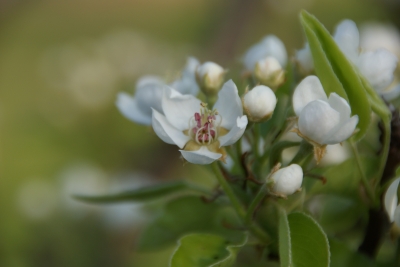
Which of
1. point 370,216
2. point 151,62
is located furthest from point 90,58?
point 370,216

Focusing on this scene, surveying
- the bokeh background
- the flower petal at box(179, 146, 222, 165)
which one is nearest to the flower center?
the flower petal at box(179, 146, 222, 165)

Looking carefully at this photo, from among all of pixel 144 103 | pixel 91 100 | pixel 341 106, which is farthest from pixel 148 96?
pixel 91 100

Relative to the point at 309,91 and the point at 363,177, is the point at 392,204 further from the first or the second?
the point at 309,91

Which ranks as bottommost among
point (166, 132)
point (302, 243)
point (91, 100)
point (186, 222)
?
point (91, 100)

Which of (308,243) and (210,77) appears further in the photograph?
(210,77)

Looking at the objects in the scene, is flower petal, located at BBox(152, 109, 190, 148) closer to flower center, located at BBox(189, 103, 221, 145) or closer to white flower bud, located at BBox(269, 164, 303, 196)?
flower center, located at BBox(189, 103, 221, 145)

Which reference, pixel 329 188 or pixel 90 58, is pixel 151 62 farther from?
pixel 329 188
